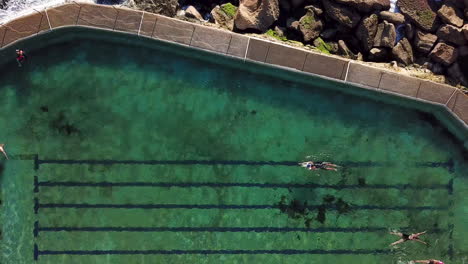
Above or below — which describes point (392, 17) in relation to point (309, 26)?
above

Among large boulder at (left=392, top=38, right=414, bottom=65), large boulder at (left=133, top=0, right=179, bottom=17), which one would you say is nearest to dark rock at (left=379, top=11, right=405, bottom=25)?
large boulder at (left=392, top=38, right=414, bottom=65)

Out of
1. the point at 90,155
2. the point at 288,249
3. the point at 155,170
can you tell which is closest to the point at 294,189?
the point at 288,249

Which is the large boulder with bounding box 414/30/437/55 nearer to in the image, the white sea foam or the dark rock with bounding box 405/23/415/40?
the dark rock with bounding box 405/23/415/40

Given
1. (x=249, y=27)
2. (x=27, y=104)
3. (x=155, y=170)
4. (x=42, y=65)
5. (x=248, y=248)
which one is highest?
(x=249, y=27)

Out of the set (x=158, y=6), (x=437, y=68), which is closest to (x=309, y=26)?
(x=437, y=68)

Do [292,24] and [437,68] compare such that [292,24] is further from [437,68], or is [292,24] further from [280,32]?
[437,68]

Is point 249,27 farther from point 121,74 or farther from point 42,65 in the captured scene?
point 42,65

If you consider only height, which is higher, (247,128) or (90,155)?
(247,128)

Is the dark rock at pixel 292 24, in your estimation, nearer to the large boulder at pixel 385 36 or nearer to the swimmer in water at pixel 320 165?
the large boulder at pixel 385 36
